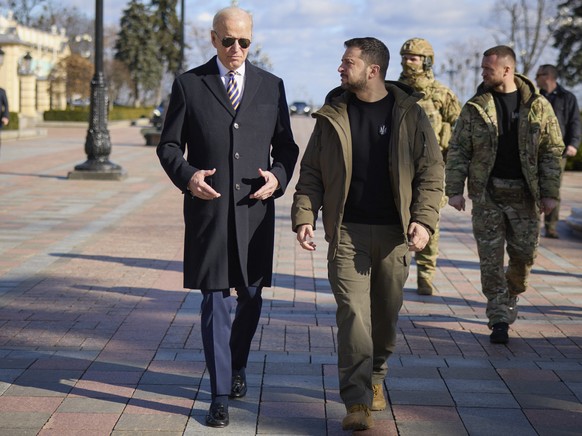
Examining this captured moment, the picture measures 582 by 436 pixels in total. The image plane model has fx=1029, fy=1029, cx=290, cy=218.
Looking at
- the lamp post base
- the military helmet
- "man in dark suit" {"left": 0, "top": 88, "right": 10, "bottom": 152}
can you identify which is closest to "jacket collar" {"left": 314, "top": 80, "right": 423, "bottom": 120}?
the military helmet

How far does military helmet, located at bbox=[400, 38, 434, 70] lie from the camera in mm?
7555

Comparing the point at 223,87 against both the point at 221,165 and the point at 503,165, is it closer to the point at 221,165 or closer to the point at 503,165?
the point at 221,165

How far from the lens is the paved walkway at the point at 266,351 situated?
187 inches

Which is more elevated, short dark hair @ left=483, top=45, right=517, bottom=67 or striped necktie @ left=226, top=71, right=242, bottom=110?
short dark hair @ left=483, top=45, right=517, bottom=67

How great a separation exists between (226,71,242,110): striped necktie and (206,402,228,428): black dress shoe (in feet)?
4.47

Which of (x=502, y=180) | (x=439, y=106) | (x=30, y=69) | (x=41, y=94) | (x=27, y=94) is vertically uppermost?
(x=439, y=106)

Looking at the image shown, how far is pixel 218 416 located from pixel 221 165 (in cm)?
113

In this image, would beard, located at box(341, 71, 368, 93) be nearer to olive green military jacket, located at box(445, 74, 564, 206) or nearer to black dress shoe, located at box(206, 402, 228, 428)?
black dress shoe, located at box(206, 402, 228, 428)

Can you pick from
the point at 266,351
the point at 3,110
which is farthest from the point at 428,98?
the point at 3,110

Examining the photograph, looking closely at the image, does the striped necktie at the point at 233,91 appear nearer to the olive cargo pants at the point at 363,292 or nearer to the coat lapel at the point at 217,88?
the coat lapel at the point at 217,88

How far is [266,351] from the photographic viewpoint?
239 inches

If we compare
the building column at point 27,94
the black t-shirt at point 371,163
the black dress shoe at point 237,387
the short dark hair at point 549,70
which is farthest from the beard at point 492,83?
the building column at point 27,94

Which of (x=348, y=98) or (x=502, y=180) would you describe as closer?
(x=348, y=98)

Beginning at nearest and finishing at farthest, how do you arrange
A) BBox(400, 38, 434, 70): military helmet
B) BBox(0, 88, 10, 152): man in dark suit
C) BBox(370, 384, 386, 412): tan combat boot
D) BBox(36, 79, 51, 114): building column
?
1. BBox(370, 384, 386, 412): tan combat boot
2. BBox(400, 38, 434, 70): military helmet
3. BBox(0, 88, 10, 152): man in dark suit
4. BBox(36, 79, 51, 114): building column
